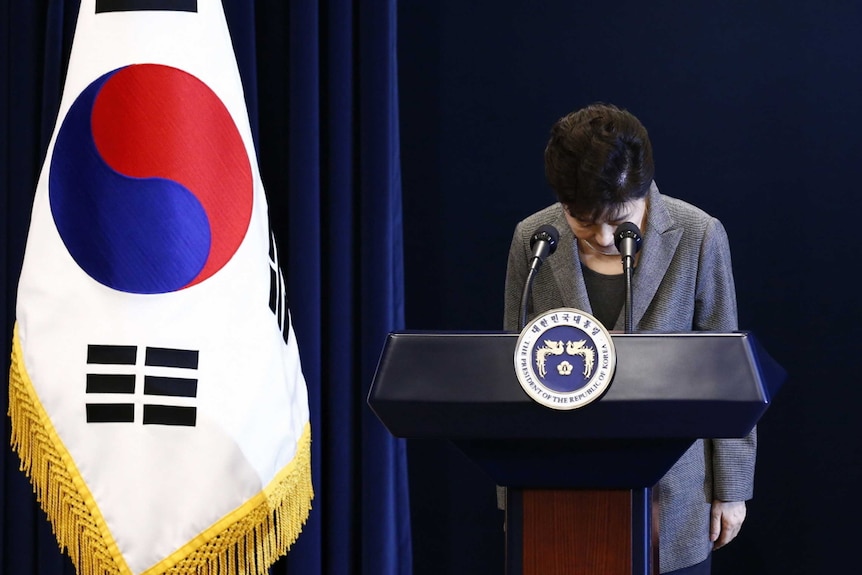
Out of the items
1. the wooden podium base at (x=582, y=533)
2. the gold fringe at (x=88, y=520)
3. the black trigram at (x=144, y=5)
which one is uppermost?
the black trigram at (x=144, y=5)

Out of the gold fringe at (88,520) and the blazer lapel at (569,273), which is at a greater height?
the blazer lapel at (569,273)

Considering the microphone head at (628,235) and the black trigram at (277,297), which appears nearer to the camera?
the microphone head at (628,235)

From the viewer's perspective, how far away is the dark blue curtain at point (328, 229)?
249cm

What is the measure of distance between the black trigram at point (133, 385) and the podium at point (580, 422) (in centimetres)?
81

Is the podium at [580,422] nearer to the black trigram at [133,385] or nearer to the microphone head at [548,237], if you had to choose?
the microphone head at [548,237]

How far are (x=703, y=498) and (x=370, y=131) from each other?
3.96 feet

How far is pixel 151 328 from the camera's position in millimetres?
1790

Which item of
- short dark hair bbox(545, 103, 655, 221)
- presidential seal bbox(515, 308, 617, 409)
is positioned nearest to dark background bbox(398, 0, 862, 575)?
short dark hair bbox(545, 103, 655, 221)

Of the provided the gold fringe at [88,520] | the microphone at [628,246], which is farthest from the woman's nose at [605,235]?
the gold fringe at [88,520]

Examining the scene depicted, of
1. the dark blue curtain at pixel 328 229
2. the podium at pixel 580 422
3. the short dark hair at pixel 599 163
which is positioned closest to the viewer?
the podium at pixel 580 422

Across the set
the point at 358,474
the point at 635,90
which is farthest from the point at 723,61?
the point at 358,474

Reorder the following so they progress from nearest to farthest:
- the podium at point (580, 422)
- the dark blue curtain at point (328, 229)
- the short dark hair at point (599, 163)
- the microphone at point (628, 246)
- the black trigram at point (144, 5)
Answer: the podium at point (580, 422) < the microphone at point (628, 246) < the short dark hair at point (599, 163) < the black trigram at point (144, 5) < the dark blue curtain at point (328, 229)

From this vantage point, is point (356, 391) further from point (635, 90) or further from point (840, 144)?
point (840, 144)

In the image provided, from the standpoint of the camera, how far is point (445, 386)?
105cm
